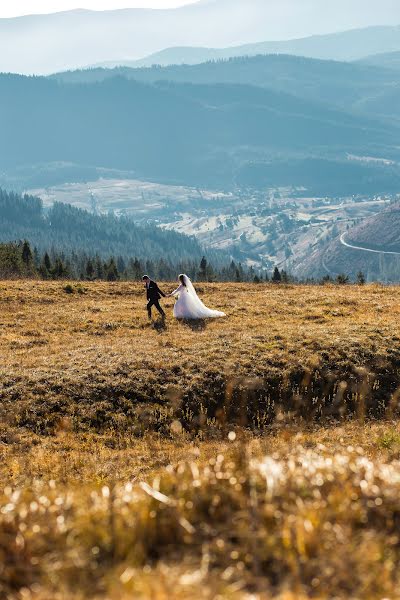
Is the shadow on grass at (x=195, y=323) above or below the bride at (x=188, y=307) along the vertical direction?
below

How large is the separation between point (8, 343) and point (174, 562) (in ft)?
96.8

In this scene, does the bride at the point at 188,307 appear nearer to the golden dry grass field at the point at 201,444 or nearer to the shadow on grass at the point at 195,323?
the shadow on grass at the point at 195,323

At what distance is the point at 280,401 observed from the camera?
79.9 feet

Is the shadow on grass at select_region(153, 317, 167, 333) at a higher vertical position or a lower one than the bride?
lower

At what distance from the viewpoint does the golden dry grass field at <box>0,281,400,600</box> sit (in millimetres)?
5734

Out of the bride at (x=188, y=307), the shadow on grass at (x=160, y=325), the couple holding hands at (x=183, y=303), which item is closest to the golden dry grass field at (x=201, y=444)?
the shadow on grass at (x=160, y=325)

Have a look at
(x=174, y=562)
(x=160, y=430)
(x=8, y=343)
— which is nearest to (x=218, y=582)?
(x=174, y=562)

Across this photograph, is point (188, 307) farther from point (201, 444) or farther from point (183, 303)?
point (201, 444)

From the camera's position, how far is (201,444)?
19484mm

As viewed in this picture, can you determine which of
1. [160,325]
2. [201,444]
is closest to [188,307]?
[160,325]

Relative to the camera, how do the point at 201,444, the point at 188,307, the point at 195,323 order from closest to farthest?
the point at 201,444, the point at 195,323, the point at 188,307

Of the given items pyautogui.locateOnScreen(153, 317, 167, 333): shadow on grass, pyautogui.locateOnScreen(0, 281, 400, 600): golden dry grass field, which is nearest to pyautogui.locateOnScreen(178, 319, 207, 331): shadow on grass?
pyautogui.locateOnScreen(0, 281, 400, 600): golden dry grass field

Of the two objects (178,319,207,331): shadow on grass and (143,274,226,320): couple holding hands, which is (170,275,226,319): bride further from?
(178,319,207,331): shadow on grass

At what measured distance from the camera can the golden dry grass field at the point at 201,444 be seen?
5.73 metres
